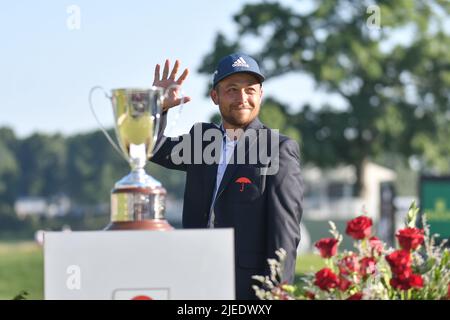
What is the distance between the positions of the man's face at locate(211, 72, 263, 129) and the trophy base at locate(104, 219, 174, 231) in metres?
0.75

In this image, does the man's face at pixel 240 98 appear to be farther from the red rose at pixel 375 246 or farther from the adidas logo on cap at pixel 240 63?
the red rose at pixel 375 246

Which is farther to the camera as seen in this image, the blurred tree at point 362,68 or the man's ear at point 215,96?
the blurred tree at point 362,68

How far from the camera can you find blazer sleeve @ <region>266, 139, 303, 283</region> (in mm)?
3934

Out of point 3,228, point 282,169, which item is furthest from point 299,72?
point 3,228

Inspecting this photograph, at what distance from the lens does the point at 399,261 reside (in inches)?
131

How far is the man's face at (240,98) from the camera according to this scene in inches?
160

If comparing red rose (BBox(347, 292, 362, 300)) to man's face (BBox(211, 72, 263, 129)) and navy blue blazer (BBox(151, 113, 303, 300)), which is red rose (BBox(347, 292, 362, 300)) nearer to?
navy blue blazer (BBox(151, 113, 303, 300))

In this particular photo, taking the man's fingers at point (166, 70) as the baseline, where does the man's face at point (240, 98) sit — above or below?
below

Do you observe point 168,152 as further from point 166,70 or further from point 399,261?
point 399,261

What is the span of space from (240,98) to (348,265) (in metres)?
0.92

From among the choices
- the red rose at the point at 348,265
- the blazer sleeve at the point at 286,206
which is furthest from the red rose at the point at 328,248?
the blazer sleeve at the point at 286,206

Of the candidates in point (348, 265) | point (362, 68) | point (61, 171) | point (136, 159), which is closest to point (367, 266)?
point (348, 265)

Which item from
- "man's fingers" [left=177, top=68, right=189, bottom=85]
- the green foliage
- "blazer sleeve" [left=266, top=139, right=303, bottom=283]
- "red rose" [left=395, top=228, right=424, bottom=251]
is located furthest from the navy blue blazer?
the green foliage

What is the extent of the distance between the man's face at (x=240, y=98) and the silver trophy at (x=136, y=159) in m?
0.47
